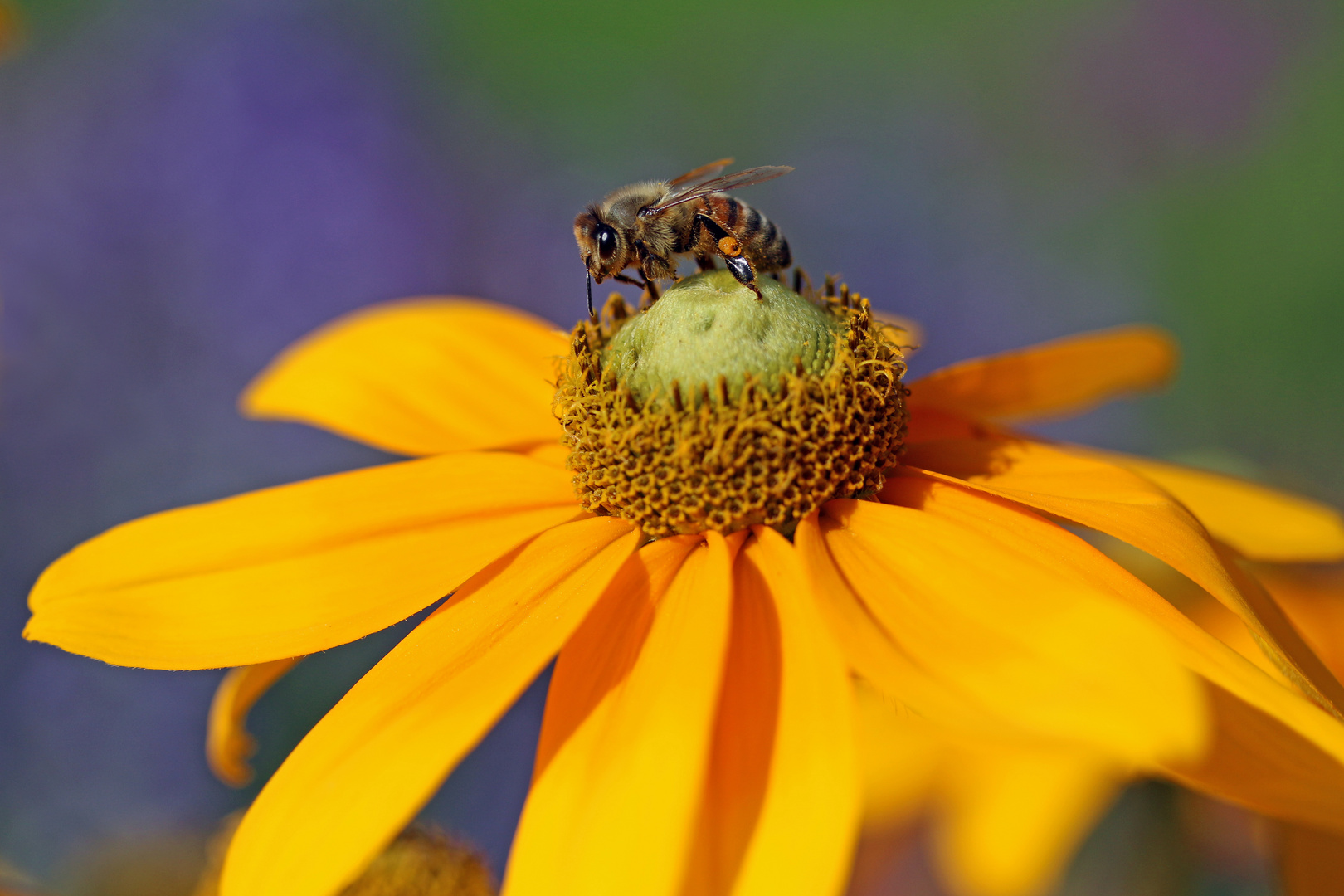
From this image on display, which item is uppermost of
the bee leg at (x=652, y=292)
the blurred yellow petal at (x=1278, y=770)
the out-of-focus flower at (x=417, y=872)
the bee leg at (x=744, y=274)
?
the bee leg at (x=744, y=274)

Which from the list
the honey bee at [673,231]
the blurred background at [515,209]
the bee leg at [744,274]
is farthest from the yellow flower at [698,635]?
the blurred background at [515,209]

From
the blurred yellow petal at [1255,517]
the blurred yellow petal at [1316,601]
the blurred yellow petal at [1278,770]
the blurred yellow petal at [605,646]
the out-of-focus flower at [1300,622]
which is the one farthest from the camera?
the blurred yellow petal at [1316,601]

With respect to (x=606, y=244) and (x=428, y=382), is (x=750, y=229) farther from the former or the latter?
(x=428, y=382)

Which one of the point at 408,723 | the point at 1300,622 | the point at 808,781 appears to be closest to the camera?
the point at 808,781

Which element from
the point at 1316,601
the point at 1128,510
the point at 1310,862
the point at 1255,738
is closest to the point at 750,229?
the point at 1128,510

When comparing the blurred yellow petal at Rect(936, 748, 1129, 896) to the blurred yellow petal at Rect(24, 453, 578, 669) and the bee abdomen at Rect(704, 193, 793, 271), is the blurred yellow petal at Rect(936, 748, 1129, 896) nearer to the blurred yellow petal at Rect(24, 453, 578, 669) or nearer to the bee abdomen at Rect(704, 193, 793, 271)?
the bee abdomen at Rect(704, 193, 793, 271)

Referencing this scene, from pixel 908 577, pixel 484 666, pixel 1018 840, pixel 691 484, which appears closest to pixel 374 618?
pixel 484 666

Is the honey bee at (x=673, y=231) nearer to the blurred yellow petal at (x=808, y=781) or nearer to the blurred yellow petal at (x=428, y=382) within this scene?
the blurred yellow petal at (x=428, y=382)
